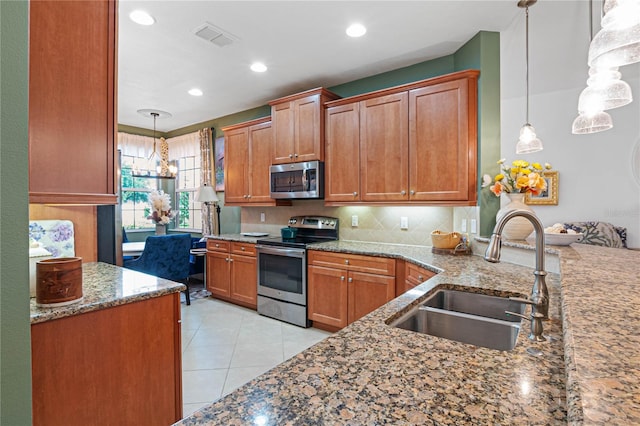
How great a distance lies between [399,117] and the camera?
3.02 meters

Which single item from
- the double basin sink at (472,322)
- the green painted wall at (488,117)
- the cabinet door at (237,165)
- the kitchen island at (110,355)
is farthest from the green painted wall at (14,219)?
the cabinet door at (237,165)

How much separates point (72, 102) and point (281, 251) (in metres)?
2.43

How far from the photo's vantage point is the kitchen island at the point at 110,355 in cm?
122

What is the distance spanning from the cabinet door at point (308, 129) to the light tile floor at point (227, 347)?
1908 mm

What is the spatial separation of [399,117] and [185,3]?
1.99 meters

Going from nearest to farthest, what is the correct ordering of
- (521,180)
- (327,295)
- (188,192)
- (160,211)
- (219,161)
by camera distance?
(521,180) < (327,295) < (160,211) < (219,161) < (188,192)

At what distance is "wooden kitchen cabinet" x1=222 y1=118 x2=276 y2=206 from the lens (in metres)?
4.11

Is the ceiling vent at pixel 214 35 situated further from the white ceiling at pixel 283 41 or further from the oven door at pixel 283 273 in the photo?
the oven door at pixel 283 273

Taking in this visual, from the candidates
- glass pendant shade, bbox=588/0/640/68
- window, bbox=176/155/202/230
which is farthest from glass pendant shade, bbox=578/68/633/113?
window, bbox=176/155/202/230

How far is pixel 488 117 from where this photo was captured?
8.58ft

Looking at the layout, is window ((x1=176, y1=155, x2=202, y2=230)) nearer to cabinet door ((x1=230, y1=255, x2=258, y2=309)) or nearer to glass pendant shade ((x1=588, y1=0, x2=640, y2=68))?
cabinet door ((x1=230, y1=255, x2=258, y2=309))

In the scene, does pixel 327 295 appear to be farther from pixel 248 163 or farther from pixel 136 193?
pixel 136 193

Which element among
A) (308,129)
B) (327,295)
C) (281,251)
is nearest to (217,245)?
(281,251)

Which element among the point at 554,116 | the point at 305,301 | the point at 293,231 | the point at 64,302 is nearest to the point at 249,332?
the point at 305,301
